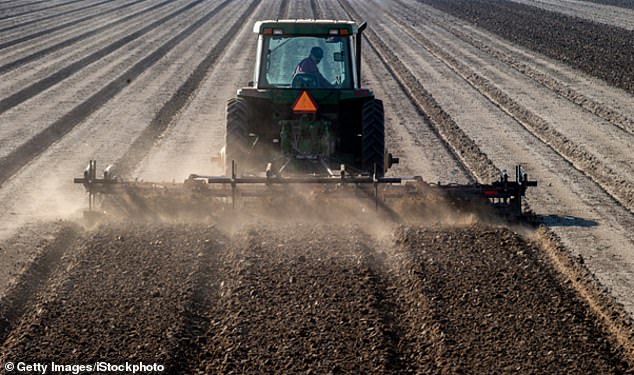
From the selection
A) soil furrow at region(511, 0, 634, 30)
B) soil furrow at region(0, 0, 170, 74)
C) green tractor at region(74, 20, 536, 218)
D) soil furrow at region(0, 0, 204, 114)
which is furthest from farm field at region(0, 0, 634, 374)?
soil furrow at region(511, 0, 634, 30)

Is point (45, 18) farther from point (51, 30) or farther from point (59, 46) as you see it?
point (59, 46)

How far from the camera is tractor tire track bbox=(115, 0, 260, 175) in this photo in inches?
564

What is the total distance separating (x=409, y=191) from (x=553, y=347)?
146 inches

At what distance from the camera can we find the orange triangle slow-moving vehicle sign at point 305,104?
1114 cm

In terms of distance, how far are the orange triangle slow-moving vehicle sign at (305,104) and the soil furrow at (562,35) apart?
12656 mm

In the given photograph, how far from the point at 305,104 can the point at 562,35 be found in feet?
82.5

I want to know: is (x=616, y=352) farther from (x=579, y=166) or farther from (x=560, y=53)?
(x=560, y=53)

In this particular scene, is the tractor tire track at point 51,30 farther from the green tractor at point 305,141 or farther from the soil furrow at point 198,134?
the green tractor at point 305,141

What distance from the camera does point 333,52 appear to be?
11.9 metres

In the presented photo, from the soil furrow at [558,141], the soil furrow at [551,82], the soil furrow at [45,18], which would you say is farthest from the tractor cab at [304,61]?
the soil furrow at [45,18]

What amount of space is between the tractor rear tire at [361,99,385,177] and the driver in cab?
2.01 ft

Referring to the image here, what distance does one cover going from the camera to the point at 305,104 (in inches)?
439

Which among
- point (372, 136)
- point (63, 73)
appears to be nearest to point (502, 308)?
point (372, 136)

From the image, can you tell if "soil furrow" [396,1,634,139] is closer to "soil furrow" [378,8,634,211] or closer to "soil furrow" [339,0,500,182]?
"soil furrow" [378,8,634,211]
